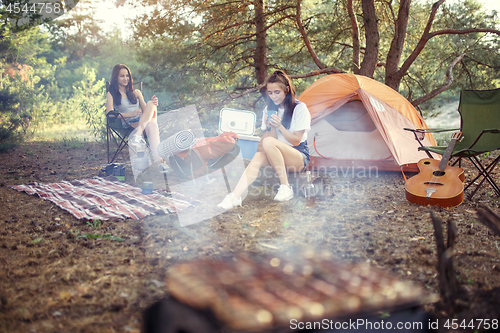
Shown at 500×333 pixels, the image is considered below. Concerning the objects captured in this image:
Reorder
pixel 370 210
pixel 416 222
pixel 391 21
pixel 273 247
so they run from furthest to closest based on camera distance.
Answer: pixel 391 21
pixel 370 210
pixel 416 222
pixel 273 247

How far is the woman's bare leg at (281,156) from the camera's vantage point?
2893 mm

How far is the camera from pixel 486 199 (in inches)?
120

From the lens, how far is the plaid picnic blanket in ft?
8.46

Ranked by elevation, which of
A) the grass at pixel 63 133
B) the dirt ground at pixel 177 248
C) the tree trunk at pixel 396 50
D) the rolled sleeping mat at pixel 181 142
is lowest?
the dirt ground at pixel 177 248

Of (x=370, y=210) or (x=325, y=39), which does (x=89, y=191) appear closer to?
(x=370, y=210)

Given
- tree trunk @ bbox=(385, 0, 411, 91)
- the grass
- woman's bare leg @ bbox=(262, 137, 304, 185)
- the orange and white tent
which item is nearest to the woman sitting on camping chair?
woman's bare leg @ bbox=(262, 137, 304, 185)

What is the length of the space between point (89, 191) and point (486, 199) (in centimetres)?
384

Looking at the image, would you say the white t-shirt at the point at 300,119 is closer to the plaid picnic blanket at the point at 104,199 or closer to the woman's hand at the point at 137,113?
the plaid picnic blanket at the point at 104,199

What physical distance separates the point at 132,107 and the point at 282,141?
7.86 feet

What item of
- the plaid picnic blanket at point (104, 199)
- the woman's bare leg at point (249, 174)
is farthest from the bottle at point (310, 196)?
the plaid picnic blanket at point (104, 199)

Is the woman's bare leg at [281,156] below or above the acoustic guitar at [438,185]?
above

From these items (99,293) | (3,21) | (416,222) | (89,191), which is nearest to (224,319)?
(99,293)

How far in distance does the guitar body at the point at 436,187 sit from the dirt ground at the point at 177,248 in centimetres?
8

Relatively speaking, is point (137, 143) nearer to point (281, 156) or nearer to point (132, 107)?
point (132, 107)
